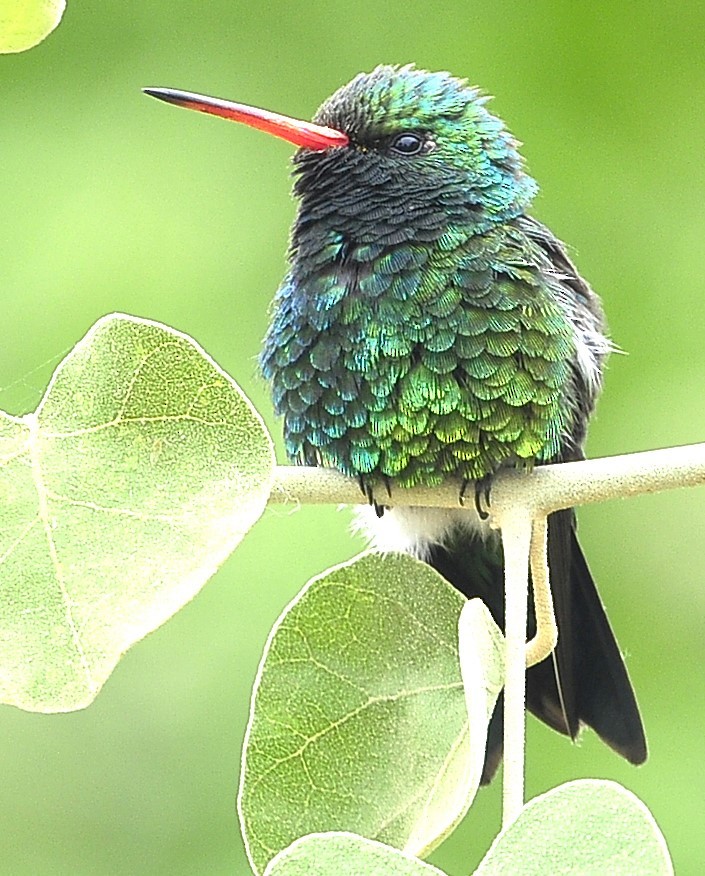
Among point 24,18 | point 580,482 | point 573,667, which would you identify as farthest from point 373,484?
point 24,18

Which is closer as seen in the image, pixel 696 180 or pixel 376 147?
pixel 376 147

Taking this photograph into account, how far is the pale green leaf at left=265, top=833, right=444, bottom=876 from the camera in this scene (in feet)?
2.11

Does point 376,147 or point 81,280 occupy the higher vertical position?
point 376,147

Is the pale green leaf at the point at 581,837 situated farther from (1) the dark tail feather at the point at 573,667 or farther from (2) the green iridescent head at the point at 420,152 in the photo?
(2) the green iridescent head at the point at 420,152

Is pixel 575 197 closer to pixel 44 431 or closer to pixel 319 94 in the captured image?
pixel 319 94

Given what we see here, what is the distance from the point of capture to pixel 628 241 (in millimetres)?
2752

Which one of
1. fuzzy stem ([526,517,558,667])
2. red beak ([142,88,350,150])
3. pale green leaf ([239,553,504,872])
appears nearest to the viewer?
pale green leaf ([239,553,504,872])

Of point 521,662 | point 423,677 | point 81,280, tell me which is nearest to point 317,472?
point 423,677

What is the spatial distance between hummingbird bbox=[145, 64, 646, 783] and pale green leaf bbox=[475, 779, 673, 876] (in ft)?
2.42

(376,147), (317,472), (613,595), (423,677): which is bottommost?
(613,595)

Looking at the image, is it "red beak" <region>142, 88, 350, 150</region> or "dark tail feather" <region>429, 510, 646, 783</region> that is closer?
"red beak" <region>142, 88, 350, 150</region>

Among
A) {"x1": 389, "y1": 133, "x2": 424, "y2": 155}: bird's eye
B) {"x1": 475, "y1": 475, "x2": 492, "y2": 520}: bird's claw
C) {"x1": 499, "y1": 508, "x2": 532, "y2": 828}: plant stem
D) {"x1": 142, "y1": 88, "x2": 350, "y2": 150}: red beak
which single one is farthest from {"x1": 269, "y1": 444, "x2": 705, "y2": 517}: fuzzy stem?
{"x1": 389, "y1": 133, "x2": 424, "y2": 155}: bird's eye

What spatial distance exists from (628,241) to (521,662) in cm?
203

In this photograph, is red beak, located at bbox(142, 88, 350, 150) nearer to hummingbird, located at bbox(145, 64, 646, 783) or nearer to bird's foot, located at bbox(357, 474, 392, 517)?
hummingbird, located at bbox(145, 64, 646, 783)
